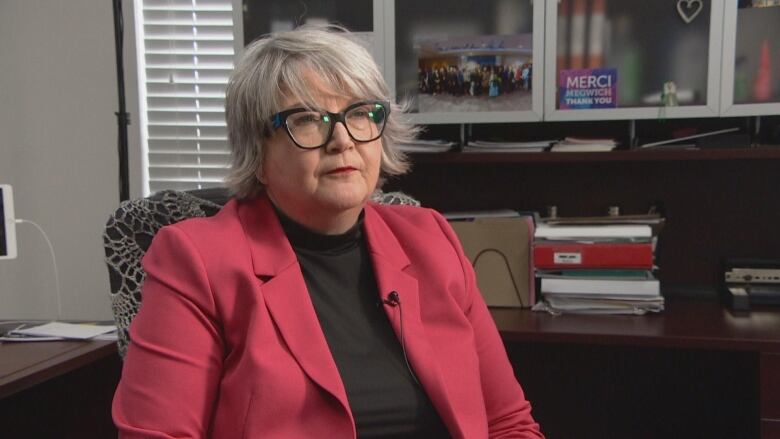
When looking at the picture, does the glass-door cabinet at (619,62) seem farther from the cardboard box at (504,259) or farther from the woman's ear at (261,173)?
the woman's ear at (261,173)

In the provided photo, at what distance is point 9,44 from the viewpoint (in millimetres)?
2205

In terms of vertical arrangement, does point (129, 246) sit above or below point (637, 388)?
above

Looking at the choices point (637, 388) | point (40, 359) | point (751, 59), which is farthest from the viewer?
point (637, 388)

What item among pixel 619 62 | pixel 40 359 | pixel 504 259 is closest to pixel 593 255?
pixel 504 259

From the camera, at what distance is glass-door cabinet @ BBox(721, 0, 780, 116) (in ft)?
5.43

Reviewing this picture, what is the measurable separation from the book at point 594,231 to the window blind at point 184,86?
112 centimetres

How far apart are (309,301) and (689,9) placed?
50.8 inches

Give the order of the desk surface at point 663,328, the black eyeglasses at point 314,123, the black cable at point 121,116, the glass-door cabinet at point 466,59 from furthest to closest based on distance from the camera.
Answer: the black cable at point 121,116
the glass-door cabinet at point 466,59
the desk surface at point 663,328
the black eyeglasses at point 314,123

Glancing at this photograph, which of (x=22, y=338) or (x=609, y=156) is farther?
(x=609, y=156)

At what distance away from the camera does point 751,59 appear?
1.67m

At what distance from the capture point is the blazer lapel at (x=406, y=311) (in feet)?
3.44

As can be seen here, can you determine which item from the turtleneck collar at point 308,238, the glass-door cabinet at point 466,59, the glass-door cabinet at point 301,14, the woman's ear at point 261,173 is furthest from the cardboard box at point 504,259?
the woman's ear at point 261,173

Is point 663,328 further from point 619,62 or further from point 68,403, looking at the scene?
point 68,403

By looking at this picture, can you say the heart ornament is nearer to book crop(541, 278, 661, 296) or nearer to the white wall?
book crop(541, 278, 661, 296)
